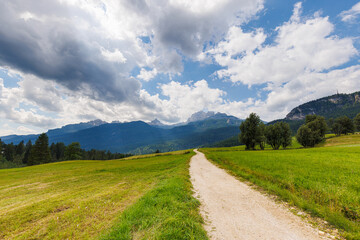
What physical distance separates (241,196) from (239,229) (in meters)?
3.98

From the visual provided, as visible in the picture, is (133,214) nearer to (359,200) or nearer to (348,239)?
(348,239)

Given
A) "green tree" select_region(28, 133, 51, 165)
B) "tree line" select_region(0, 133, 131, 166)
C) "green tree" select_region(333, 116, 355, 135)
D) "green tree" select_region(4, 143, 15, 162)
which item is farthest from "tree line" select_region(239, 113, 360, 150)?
"green tree" select_region(4, 143, 15, 162)

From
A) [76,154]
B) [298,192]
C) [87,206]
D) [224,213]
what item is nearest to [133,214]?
[87,206]

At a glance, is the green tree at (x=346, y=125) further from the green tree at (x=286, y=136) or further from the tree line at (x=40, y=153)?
the tree line at (x=40, y=153)

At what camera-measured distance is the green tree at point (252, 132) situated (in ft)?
194

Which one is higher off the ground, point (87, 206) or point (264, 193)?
point (87, 206)

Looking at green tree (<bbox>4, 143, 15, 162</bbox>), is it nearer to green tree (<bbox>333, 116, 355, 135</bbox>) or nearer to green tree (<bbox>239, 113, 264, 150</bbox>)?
green tree (<bbox>239, 113, 264, 150</bbox>)

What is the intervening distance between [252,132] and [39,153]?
4601 inches

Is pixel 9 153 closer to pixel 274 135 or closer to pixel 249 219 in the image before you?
pixel 249 219

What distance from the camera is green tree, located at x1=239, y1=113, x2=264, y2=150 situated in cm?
5922

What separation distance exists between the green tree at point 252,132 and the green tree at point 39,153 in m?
111

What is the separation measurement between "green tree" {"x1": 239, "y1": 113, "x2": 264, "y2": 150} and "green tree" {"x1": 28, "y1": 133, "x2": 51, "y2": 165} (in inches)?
4361

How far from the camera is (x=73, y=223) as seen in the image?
624cm

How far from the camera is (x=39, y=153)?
76000 mm
